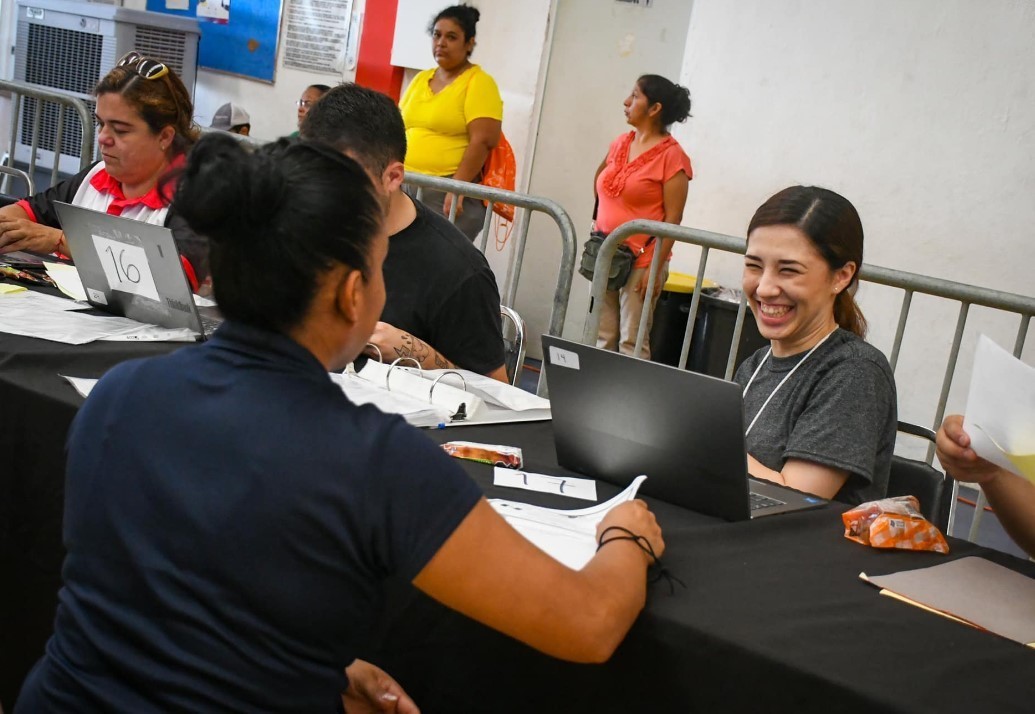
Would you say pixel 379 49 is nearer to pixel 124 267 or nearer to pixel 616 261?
pixel 616 261

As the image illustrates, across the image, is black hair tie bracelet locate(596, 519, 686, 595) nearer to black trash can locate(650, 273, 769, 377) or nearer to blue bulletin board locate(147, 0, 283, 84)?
black trash can locate(650, 273, 769, 377)

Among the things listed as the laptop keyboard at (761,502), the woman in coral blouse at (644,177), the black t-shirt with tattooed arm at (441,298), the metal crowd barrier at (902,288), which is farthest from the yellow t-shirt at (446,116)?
the laptop keyboard at (761,502)

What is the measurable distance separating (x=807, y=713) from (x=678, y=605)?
180 millimetres

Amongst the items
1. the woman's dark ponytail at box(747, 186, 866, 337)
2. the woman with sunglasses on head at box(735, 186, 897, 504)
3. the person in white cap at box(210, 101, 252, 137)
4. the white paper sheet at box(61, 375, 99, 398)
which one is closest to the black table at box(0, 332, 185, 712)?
the white paper sheet at box(61, 375, 99, 398)

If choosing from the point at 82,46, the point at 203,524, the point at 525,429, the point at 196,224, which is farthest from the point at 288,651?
the point at 82,46

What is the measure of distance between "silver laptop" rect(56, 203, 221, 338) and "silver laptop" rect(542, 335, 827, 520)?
914 millimetres

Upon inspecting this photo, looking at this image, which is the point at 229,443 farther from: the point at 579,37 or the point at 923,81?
the point at 579,37

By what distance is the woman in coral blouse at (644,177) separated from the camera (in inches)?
191

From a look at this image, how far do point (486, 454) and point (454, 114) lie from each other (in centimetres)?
353

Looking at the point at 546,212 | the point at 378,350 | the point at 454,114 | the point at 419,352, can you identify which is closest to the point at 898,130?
the point at 454,114

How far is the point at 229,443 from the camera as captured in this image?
100cm

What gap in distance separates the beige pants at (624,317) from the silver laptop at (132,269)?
2.78 m

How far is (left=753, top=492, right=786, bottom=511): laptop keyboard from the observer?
1579 mm

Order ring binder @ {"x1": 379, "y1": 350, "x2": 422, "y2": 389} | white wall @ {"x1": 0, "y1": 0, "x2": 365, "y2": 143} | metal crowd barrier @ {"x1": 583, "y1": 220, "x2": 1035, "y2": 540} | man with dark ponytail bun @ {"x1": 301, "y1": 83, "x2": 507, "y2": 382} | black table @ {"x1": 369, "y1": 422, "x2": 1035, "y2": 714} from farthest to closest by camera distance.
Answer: white wall @ {"x1": 0, "y1": 0, "x2": 365, "y2": 143} < metal crowd barrier @ {"x1": 583, "y1": 220, "x2": 1035, "y2": 540} < man with dark ponytail bun @ {"x1": 301, "y1": 83, "x2": 507, "y2": 382} < ring binder @ {"x1": 379, "y1": 350, "x2": 422, "y2": 389} < black table @ {"x1": 369, "y1": 422, "x2": 1035, "y2": 714}
